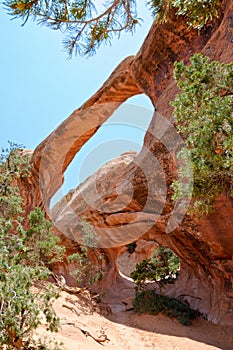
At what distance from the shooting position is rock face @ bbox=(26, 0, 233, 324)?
792cm

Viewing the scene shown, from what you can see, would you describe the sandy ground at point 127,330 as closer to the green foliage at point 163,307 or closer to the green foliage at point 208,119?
the green foliage at point 163,307

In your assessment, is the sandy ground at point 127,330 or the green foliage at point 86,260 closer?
the sandy ground at point 127,330

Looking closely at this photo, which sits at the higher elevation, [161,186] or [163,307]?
[161,186]

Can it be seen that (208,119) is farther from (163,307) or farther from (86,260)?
(86,260)

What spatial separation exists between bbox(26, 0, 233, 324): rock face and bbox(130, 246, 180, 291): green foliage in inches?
24.4

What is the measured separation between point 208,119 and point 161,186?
16.5 feet

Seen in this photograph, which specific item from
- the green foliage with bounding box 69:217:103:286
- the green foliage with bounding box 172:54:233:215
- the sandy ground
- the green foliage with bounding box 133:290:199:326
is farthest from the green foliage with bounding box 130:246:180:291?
the green foliage with bounding box 172:54:233:215

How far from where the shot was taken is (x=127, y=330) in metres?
8.85

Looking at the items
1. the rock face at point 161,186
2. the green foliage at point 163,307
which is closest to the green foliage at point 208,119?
the rock face at point 161,186

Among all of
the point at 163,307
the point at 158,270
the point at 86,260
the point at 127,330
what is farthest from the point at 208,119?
the point at 86,260

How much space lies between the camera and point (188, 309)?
9.83 metres

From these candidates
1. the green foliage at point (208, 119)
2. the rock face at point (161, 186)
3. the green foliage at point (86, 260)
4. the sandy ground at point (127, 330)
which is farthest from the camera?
the green foliage at point (86, 260)

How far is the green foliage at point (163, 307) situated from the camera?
942cm

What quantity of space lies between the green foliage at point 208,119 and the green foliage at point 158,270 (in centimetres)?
870
